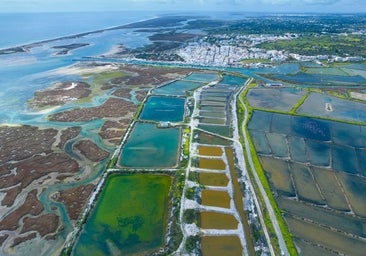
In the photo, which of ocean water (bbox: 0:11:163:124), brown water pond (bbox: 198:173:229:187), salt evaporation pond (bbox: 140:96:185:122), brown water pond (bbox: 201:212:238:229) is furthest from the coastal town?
ocean water (bbox: 0:11:163:124)

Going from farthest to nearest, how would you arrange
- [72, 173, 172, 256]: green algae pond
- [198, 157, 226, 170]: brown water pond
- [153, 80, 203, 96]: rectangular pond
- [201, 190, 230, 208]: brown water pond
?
[153, 80, 203, 96]: rectangular pond
[198, 157, 226, 170]: brown water pond
[201, 190, 230, 208]: brown water pond
[72, 173, 172, 256]: green algae pond

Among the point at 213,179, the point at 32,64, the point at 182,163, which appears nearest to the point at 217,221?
the point at 213,179

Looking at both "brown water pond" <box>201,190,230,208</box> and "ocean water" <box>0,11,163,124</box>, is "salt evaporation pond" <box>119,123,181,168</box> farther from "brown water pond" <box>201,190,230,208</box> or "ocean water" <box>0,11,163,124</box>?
"ocean water" <box>0,11,163,124</box>

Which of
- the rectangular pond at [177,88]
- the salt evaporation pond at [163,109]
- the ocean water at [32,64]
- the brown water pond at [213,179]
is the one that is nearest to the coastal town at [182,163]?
the salt evaporation pond at [163,109]

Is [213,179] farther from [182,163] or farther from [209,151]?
[209,151]

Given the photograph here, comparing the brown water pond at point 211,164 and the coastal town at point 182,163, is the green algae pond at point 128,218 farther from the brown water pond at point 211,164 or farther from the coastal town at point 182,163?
the brown water pond at point 211,164
